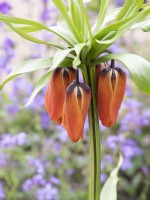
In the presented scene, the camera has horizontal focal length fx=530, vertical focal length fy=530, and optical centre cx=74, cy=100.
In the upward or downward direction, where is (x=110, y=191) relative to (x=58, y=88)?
downward

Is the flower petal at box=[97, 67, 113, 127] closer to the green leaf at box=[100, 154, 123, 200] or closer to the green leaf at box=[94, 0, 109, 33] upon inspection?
the green leaf at box=[94, 0, 109, 33]

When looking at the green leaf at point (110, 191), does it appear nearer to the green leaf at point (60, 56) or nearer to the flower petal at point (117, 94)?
the flower petal at point (117, 94)

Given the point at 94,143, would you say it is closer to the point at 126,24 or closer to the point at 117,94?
the point at 117,94

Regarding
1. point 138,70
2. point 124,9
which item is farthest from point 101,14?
point 138,70

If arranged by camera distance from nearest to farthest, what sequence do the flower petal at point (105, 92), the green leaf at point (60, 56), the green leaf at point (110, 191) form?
1. the green leaf at point (60, 56)
2. the flower petal at point (105, 92)
3. the green leaf at point (110, 191)

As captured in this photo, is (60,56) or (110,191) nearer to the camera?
(60,56)

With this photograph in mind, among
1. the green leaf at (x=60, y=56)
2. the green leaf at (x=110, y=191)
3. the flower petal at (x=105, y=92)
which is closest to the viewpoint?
the green leaf at (x=60, y=56)

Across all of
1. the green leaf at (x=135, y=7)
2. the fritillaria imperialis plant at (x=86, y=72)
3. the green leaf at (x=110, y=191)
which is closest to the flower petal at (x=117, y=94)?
the fritillaria imperialis plant at (x=86, y=72)

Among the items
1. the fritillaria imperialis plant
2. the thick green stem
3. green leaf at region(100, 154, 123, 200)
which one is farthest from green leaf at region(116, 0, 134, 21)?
green leaf at region(100, 154, 123, 200)

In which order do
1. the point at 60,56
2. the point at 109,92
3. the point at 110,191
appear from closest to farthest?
1. the point at 60,56
2. the point at 109,92
3. the point at 110,191
